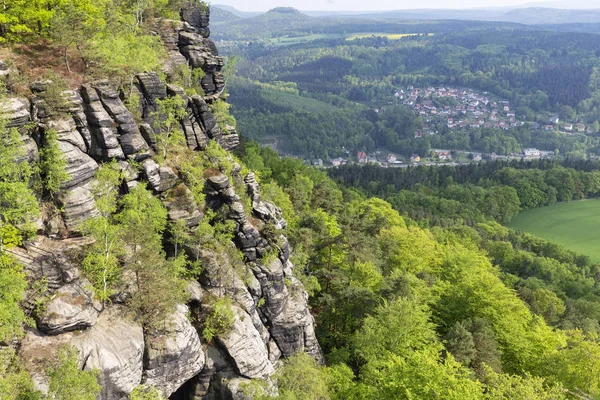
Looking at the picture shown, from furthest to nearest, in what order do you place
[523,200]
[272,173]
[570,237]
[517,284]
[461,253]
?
[523,200], [570,237], [272,173], [517,284], [461,253]

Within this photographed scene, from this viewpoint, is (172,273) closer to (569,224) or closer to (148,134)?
(148,134)

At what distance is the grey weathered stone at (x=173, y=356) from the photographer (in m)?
28.9

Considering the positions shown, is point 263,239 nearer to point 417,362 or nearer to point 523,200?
point 417,362

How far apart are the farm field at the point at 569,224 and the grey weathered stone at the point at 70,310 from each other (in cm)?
12223

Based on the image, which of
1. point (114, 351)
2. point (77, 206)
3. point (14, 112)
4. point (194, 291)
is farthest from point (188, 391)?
point (14, 112)

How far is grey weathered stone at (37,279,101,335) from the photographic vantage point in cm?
2547

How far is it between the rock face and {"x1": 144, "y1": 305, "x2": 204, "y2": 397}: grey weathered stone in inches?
2.8

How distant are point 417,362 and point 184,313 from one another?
17044 millimetres

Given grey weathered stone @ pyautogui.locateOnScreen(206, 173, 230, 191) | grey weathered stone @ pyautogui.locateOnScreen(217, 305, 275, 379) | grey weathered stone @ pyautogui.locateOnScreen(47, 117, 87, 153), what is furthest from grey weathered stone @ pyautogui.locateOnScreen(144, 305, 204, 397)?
grey weathered stone @ pyautogui.locateOnScreen(47, 117, 87, 153)

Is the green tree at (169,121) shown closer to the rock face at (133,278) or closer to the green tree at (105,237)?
the rock face at (133,278)

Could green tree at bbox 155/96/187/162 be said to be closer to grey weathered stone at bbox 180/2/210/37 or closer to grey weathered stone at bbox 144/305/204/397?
grey weathered stone at bbox 144/305/204/397

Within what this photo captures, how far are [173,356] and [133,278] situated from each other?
5985 mm

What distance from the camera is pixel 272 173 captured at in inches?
3393

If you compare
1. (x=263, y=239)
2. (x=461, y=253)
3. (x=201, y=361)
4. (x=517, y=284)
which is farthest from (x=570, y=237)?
(x=201, y=361)
